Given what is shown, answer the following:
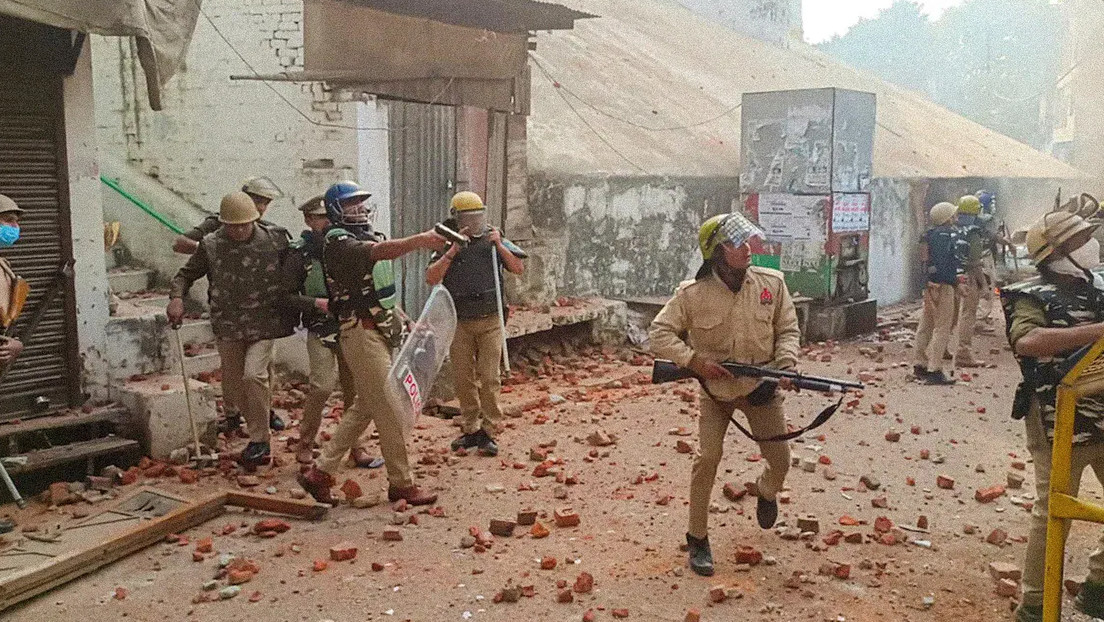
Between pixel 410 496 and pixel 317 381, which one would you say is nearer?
pixel 410 496

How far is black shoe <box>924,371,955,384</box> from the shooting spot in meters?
10.1

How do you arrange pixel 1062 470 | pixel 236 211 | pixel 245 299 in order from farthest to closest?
pixel 245 299 < pixel 236 211 < pixel 1062 470

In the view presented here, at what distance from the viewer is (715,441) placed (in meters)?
4.94

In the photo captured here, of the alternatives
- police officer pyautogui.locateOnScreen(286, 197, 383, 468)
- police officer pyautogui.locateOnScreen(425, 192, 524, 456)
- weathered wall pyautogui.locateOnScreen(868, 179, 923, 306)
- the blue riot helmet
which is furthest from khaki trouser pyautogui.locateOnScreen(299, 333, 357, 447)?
weathered wall pyautogui.locateOnScreen(868, 179, 923, 306)

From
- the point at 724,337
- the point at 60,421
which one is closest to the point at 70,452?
the point at 60,421

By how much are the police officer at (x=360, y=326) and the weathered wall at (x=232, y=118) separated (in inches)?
127

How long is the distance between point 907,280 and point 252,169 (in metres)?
12.8

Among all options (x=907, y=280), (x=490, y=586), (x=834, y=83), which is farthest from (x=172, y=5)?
(x=834, y=83)

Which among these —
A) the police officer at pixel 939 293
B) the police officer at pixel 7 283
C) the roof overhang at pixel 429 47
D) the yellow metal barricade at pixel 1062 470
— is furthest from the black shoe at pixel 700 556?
the police officer at pixel 939 293

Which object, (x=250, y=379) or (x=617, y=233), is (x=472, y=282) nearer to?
(x=250, y=379)

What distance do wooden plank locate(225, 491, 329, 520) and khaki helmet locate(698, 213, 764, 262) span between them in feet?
9.14

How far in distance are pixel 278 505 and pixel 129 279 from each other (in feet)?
14.9

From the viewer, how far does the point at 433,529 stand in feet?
18.7

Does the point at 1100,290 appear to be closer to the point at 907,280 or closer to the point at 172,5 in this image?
the point at 172,5
